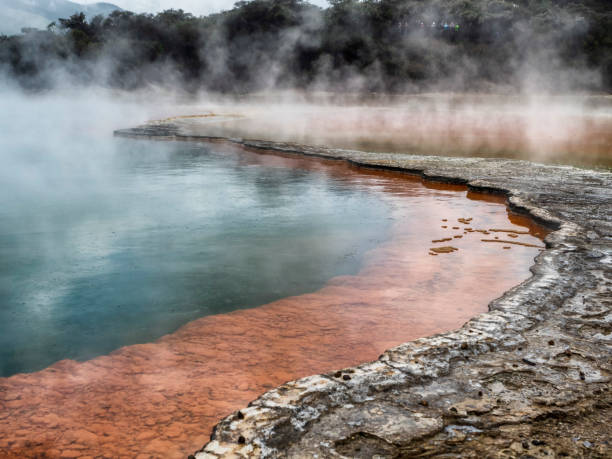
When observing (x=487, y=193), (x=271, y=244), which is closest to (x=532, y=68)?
(x=487, y=193)

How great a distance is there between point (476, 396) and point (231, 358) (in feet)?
4.33

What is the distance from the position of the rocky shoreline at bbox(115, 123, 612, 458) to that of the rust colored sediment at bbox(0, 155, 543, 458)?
393mm

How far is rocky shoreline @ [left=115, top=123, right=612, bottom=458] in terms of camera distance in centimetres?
198

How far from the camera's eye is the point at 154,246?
5137mm

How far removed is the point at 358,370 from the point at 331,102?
2680 cm

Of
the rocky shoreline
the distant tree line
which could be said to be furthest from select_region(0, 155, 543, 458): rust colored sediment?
the distant tree line

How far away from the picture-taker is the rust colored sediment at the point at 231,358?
2400mm

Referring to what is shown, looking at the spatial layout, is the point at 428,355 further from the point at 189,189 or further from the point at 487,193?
the point at 189,189

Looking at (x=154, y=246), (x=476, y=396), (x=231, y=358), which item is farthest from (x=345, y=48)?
(x=476, y=396)

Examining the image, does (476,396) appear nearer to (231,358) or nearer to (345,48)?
(231,358)

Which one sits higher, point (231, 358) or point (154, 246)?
point (154, 246)

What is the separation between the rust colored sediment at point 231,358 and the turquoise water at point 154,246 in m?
0.23

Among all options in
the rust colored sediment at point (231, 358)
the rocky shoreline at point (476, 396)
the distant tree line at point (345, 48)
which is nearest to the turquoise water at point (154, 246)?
the rust colored sediment at point (231, 358)

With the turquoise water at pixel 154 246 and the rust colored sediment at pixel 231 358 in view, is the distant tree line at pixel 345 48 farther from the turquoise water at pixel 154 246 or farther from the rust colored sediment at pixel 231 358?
the rust colored sediment at pixel 231 358
